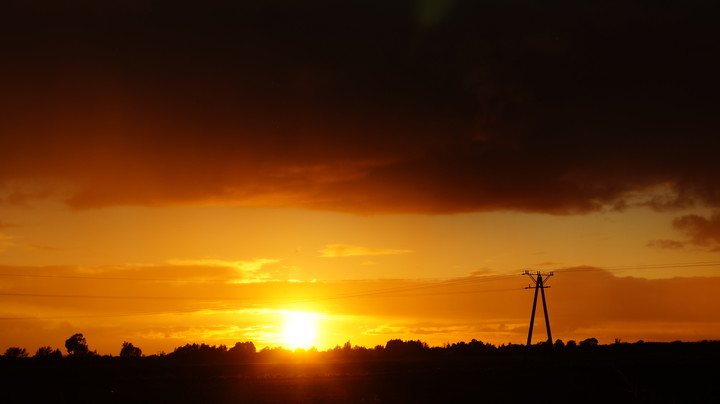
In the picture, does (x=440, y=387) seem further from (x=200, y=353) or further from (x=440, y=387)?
(x=200, y=353)

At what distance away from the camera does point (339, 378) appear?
5956 cm

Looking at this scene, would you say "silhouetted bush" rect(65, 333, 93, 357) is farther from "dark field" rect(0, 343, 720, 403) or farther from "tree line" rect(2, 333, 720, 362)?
"dark field" rect(0, 343, 720, 403)

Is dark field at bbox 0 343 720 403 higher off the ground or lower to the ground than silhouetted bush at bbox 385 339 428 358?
lower

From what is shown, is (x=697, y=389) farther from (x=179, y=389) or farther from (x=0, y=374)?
(x=0, y=374)

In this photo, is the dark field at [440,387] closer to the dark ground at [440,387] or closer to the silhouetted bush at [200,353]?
the dark ground at [440,387]

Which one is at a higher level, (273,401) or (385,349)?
(385,349)

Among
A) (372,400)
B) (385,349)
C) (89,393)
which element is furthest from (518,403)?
(385,349)

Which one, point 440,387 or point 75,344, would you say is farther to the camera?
point 75,344

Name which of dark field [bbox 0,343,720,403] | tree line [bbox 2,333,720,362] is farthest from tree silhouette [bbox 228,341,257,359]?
dark field [bbox 0,343,720,403]

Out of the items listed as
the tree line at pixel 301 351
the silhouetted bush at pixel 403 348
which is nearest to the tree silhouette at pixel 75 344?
the tree line at pixel 301 351

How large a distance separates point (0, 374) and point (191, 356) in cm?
4342

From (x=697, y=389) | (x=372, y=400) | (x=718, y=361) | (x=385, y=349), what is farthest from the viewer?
(x=385, y=349)

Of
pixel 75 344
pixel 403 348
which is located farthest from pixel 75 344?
pixel 403 348

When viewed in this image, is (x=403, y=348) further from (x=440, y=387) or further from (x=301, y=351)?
(x=440, y=387)
